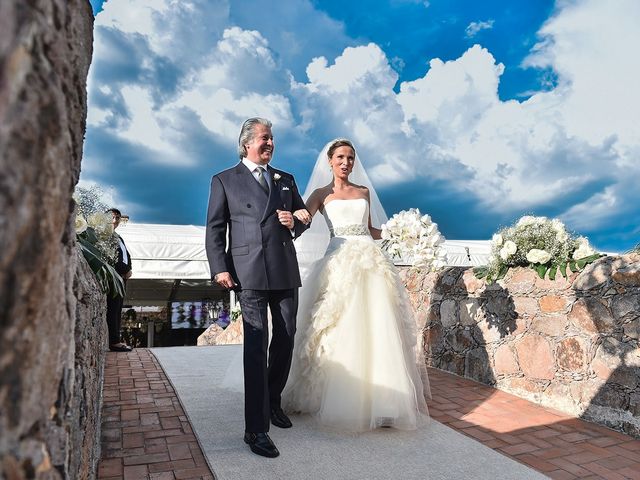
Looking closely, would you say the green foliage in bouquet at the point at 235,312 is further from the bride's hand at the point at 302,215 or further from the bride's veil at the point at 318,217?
the bride's hand at the point at 302,215

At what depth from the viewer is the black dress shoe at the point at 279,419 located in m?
3.04

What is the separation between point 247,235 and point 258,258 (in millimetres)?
165

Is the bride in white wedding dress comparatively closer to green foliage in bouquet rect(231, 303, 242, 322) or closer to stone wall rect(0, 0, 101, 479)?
stone wall rect(0, 0, 101, 479)

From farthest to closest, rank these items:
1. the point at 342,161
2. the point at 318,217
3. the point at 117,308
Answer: the point at 117,308
the point at 318,217
the point at 342,161

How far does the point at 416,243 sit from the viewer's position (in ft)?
12.9

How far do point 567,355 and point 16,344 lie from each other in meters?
4.01

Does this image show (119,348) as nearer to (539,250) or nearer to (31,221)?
(539,250)

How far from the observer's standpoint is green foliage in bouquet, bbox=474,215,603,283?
3.76 meters

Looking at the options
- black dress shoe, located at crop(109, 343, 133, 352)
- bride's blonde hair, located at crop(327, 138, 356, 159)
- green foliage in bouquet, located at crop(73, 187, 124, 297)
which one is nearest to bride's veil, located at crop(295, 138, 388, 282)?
bride's blonde hair, located at crop(327, 138, 356, 159)

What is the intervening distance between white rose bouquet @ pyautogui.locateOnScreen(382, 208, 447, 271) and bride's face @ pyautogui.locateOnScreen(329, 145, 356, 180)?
0.56 meters

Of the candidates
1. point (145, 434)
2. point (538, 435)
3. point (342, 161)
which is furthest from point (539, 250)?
point (145, 434)

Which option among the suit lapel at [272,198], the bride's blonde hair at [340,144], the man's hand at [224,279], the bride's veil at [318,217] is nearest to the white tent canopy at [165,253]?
the bride's veil at [318,217]

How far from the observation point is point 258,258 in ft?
9.00

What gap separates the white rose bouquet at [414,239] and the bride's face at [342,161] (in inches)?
22.2
